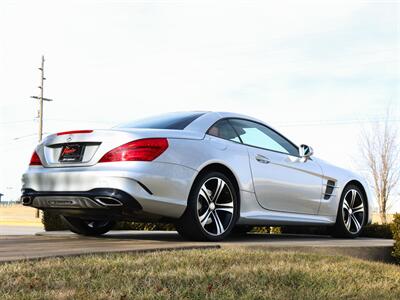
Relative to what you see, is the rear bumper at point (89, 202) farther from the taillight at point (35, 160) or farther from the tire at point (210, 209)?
the tire at point (210, 209)

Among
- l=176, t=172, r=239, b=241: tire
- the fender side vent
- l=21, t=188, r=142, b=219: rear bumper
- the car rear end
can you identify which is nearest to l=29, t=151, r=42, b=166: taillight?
the car rear end

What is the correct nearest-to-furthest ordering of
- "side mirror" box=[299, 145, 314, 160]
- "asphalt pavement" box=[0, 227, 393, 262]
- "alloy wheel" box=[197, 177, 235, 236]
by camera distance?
"asphalt pavement" box=[0, 227, 393, 262], "alloy wheel" box=[197, 177, 235, 236], "side mirror" box=[299, 145, 314, 160]

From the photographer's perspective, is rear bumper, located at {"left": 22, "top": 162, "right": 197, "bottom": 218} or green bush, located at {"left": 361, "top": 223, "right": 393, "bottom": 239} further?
green bush, located at {"left": 361, "top": 223, "right": 393, "bottom": 239}

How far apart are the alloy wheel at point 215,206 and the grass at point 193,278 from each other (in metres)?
0.81

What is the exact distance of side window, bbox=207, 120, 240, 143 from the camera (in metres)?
5.91

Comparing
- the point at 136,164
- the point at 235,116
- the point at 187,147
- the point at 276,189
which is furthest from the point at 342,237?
the point at 136,164

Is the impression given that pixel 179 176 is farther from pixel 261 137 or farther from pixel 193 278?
pixel 261 137

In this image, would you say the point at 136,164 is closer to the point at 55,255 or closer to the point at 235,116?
the point at 55,255

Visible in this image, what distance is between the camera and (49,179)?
17.8ft

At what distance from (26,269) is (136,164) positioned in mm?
1578

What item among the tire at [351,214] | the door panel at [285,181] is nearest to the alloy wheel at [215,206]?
the door panel at [285,181]

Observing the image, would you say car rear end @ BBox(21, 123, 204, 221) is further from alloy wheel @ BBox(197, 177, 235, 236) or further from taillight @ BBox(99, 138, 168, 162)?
alloy wheel @ BBox(197, 177, 235, 236)

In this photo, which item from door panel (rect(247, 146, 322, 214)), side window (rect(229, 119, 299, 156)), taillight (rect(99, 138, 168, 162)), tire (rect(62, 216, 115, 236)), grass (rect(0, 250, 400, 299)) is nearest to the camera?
grass (rect(0, 250, 400, 299))

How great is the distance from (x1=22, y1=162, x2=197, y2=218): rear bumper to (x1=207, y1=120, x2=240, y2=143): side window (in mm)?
731
